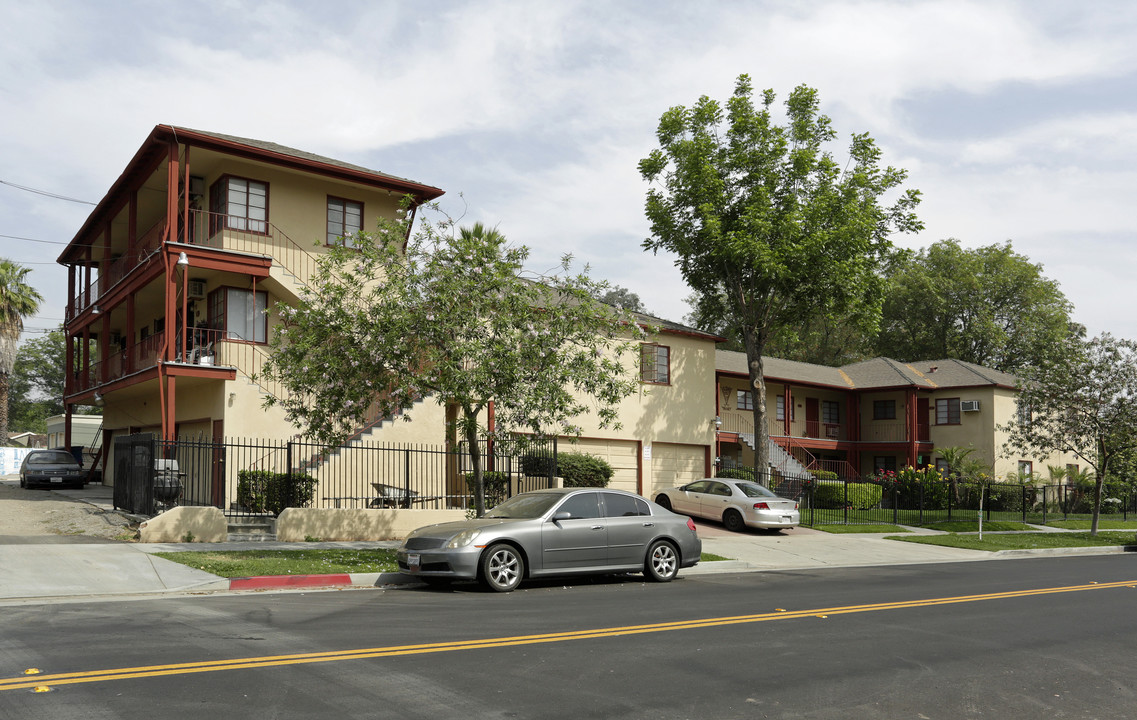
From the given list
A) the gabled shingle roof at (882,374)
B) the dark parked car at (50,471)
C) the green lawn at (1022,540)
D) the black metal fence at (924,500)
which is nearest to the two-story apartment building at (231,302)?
the dark parked car at (50,471)

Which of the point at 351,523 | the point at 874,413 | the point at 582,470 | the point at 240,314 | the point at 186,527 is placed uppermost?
the point at 240,314

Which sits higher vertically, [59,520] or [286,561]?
[59,520]

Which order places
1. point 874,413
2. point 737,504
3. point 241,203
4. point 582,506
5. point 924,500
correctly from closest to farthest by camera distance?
point 582,506, point 737,504, point 241,203, point 924,500, point 874,413

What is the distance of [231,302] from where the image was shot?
78.7 feet

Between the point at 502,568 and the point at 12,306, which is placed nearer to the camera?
the point at 502,568

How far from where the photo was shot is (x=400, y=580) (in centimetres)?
1323

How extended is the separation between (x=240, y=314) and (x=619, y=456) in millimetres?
12213

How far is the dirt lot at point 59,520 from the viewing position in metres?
16.3

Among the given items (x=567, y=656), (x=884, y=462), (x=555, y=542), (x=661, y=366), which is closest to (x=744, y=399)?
(x=661, y=366)

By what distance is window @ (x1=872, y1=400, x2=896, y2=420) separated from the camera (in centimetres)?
4416

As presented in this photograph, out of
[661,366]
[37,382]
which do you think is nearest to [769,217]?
[661,366]

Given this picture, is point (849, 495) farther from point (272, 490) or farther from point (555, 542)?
point (555, 542)

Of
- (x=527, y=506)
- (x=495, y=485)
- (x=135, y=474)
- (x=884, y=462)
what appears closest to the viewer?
(x=527, y=506)

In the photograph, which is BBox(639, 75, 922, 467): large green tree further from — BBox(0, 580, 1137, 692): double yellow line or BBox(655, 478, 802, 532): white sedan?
BBox(0, 580, 1137, 692): double yellow line
